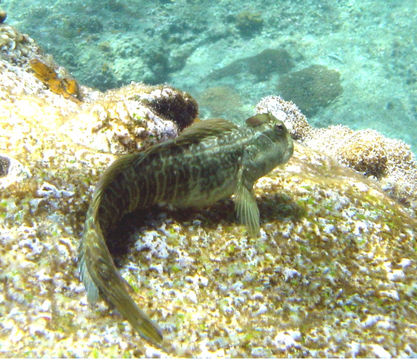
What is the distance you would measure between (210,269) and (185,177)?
796mm

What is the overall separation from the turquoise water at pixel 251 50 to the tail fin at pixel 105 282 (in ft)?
32.8

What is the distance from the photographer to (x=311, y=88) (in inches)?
517

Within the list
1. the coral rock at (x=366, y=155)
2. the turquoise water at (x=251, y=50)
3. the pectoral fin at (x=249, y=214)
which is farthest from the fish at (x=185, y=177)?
the turquoise water at (x=251, y=50)

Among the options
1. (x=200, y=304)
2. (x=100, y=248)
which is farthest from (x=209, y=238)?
(x=100, y=248)

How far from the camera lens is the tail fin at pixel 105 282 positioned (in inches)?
77.7

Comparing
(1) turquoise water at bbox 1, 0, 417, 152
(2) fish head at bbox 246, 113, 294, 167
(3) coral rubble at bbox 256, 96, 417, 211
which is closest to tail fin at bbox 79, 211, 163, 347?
(2) fish head at bbox 246, 113, 294, 167

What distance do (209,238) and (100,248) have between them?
102 centimetres

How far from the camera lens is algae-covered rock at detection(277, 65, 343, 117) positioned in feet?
41.8

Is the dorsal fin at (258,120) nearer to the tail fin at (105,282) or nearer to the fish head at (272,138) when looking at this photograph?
the fish head at (272,138)

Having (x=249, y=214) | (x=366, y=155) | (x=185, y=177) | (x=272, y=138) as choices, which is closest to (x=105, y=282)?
(x=185, y=177)

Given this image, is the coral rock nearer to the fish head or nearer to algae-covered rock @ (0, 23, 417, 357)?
algae-covered rock @ (0, 23, 417, 357)

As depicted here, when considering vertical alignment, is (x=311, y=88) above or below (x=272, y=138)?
below

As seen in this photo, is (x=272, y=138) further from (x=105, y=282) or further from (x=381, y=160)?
(x=381, y=160)

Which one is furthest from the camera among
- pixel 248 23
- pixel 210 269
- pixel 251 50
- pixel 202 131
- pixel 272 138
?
pixel 248 23
